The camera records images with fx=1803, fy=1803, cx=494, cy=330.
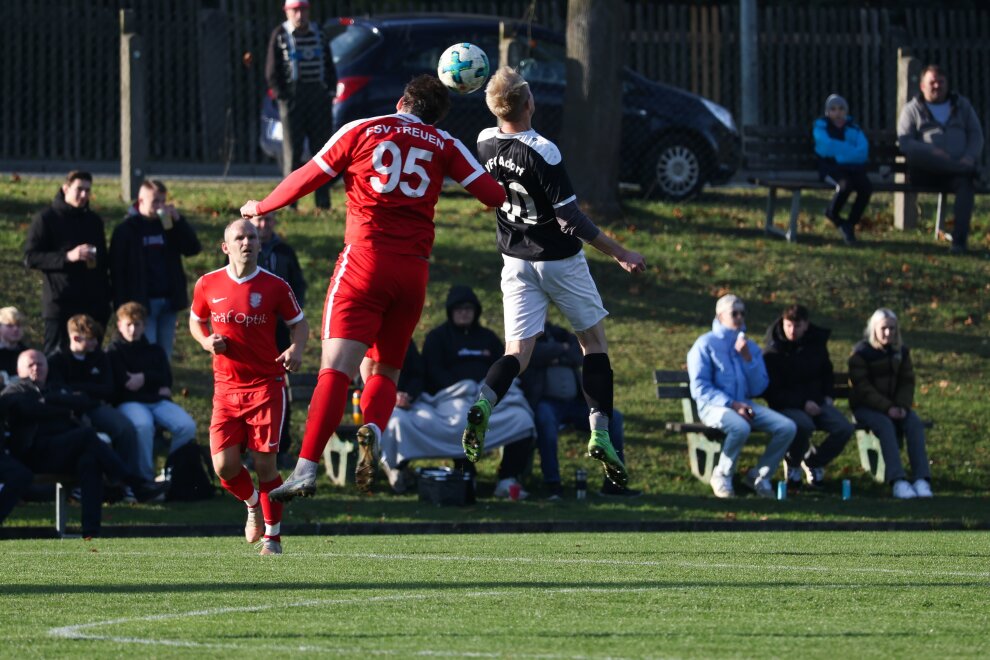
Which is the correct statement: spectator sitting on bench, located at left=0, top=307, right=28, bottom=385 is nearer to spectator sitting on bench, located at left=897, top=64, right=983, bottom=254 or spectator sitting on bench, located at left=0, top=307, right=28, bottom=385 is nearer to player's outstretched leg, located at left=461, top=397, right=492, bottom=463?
player's outstretched leg, located at left=461, top=397, right=492, bottom=463

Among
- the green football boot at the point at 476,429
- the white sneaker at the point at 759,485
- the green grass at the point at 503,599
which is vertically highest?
the green football boot at the point at 476,429

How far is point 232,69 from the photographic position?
28.0 meters

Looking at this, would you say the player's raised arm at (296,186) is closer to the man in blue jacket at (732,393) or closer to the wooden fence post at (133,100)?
the man in blue jacket at (732,393)

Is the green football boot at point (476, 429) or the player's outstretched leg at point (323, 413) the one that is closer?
the player's outstretched leg at point (323, 413)

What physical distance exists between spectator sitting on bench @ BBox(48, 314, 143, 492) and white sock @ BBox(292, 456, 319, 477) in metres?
5.57

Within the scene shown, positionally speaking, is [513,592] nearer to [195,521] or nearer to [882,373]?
[195,521]

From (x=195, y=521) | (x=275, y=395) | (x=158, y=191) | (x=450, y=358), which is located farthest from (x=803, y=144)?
(x=275, y=395)

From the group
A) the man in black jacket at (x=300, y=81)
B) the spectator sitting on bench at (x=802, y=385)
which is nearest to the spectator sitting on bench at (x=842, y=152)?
the spectator sitting on bench at (x=802, y=385)

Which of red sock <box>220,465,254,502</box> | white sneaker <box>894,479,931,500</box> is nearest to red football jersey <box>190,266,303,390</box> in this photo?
red sock <box>220,465,254,502</box>

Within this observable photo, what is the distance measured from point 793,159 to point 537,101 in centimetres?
332

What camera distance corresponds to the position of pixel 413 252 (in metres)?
9.56

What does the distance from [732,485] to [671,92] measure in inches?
342

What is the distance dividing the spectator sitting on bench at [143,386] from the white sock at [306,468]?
19.2 ft

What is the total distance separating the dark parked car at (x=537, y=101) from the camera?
22078mm
